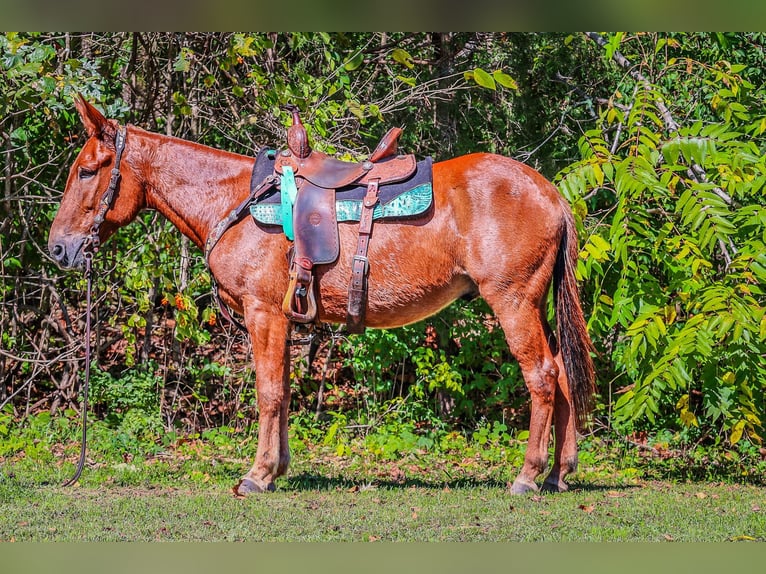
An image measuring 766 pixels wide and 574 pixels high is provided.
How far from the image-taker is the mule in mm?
5789

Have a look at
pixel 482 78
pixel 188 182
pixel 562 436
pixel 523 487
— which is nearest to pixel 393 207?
pixel 482 78

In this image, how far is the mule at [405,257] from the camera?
5.79 m

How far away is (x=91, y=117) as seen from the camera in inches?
239

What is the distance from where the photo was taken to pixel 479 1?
3.01 m

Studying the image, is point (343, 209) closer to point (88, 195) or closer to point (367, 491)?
point (88, 195)

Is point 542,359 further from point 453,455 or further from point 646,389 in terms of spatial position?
point 453,455

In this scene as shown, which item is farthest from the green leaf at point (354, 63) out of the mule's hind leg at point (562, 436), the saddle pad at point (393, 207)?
the mule's hind leg at point (562, 436)

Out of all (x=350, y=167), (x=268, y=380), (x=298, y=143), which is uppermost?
(x=298, y=143)

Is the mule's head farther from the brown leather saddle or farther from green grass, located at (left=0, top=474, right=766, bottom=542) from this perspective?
green grass, located at (left=0, top=474, right=766, bottom=542)

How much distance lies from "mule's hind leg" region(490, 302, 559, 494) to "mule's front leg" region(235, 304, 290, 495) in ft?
4.97

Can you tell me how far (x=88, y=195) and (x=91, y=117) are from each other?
1.77 ft

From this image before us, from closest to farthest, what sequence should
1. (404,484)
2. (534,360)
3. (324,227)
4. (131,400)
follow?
1. (534,360)
2. (324,227)
3. (404,484)
4. (131,400)

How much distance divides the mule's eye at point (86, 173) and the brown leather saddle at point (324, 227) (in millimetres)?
1353

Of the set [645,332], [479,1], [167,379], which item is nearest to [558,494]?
[645,332]
